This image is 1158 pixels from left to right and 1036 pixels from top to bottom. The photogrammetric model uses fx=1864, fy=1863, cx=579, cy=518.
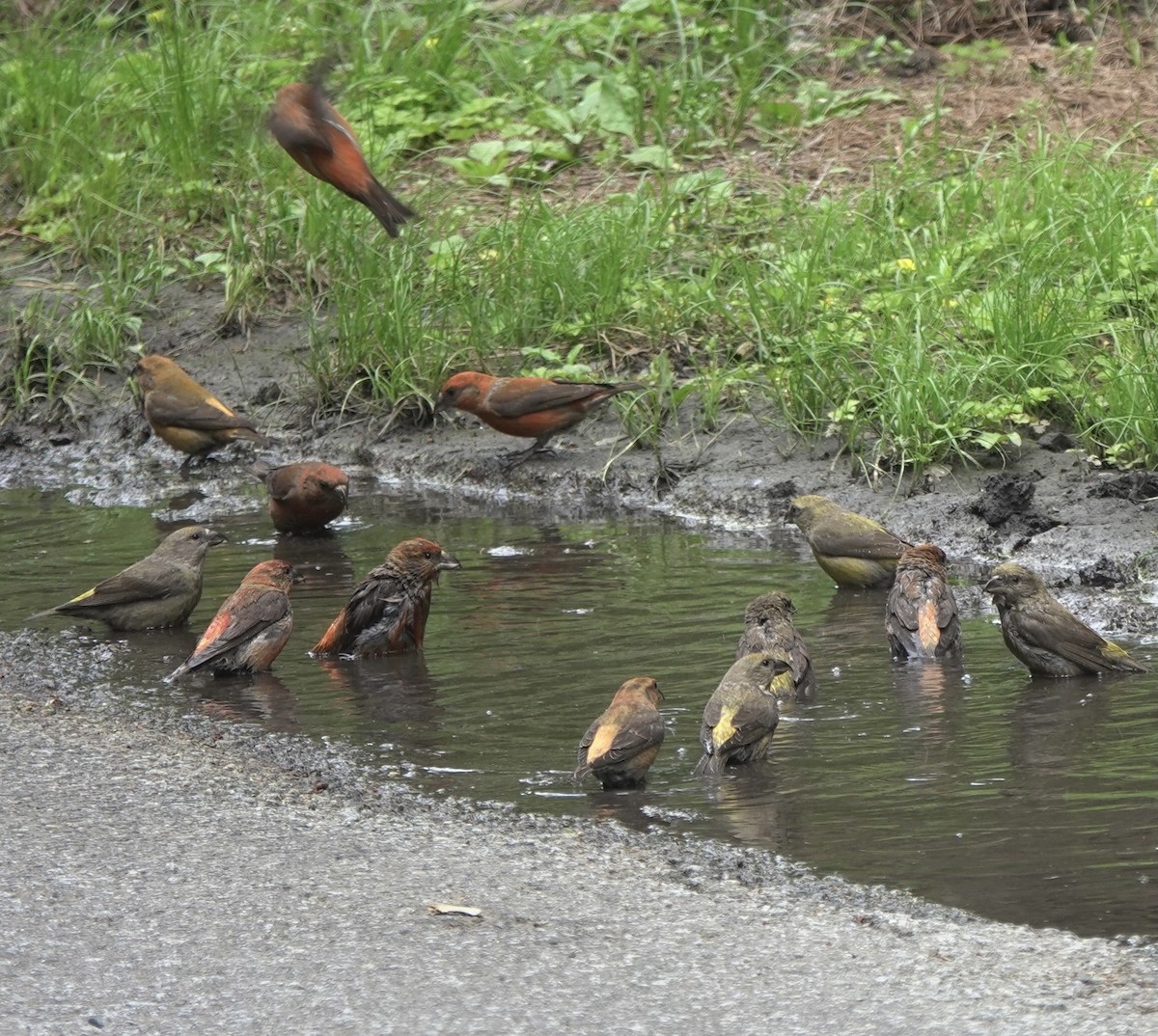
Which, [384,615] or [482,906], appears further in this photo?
[384,615]

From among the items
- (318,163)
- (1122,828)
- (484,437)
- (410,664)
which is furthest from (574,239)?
(1122,828)

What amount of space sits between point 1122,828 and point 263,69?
11.4m

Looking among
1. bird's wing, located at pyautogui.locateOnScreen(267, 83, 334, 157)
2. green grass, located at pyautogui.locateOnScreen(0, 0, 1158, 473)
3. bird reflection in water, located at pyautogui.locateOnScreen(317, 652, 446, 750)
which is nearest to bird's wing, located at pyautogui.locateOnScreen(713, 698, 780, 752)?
bird reflection in water, located at pyautogui.locateOnScreen(317, 652, 446, 750)

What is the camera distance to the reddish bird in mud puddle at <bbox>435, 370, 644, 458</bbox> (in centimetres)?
1117

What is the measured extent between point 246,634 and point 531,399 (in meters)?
3.78

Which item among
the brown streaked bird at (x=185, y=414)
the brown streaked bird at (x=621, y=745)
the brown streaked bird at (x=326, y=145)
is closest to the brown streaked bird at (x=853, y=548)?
the brown streaked bird at (x=326, y=145)

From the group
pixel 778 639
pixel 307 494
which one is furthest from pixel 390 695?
pixel 307 494

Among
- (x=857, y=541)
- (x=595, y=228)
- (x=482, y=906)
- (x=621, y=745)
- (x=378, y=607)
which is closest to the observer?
(x=482, y=906)

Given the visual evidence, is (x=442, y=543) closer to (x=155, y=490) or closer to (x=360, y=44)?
(x=155, y=490)

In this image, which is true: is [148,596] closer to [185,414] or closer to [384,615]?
[384,615]

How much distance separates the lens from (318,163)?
884cm

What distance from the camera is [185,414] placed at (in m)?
12.1

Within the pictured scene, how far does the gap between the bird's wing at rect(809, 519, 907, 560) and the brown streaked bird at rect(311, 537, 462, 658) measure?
2015 millimetres

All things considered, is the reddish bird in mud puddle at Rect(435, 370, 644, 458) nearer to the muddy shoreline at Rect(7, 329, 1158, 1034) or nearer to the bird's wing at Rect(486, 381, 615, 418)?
the bird's wing at Rect(486, 381, 615, 418)
